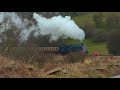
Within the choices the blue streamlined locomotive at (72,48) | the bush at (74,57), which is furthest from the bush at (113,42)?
the bush at (74,57)

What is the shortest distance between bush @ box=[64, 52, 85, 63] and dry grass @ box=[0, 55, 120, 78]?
0.60 ft

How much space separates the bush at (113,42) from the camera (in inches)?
667

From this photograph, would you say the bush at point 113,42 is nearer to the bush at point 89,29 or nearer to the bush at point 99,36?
the bush at point 99,36

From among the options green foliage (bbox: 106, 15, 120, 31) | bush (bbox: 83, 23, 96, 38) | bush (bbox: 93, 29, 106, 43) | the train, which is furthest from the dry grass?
green foliage (bbox: 106, 15, 120, 31)

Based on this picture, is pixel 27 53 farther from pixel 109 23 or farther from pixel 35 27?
pixel 109 23

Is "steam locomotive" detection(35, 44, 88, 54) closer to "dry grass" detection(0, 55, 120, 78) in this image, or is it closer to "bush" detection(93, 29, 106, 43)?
"dry grass" detection(0, 55, 120, 78)

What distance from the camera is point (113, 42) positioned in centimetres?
1688

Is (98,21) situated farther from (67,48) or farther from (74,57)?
(74,57)

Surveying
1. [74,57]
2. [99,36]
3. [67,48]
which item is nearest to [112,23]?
[99,36]

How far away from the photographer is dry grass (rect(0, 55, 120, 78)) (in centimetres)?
1431

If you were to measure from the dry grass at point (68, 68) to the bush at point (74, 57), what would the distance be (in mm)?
184

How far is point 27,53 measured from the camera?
50.5 feet

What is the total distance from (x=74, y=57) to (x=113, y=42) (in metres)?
2.00

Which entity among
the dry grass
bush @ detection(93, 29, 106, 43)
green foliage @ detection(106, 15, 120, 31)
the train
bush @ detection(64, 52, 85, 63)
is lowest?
the dry grass
